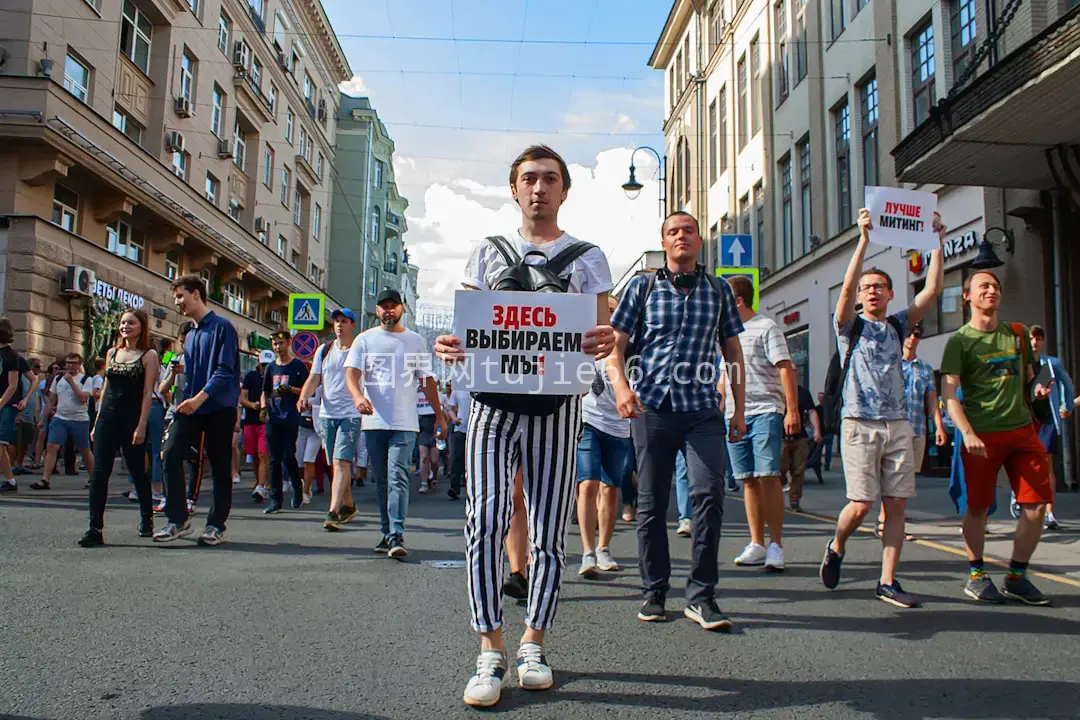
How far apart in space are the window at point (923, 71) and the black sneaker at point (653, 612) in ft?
53.7

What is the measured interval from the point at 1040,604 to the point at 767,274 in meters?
25.9

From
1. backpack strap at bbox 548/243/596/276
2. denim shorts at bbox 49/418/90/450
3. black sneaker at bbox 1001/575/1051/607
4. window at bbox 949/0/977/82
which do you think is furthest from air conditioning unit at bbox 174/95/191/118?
black sneaker at bbox 1001/575/1051/607

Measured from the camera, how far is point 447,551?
269 inches

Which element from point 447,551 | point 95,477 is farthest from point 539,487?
point 95,477

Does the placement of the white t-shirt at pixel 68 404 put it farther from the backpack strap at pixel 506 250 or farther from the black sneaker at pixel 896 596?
the black sneaker at pixel 896 596

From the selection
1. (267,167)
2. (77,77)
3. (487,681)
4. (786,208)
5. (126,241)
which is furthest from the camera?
(267,167)

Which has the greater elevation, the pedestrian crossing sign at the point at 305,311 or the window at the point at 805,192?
the window at the point at 805,192

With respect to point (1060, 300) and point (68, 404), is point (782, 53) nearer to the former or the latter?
point (1060, 300)

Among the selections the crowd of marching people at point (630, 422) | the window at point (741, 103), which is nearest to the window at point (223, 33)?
the window at point (741, 103)

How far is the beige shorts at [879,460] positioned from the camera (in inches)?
199

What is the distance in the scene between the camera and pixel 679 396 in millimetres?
4410

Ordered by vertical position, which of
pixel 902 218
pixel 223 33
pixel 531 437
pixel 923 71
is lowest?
pixel 531 437

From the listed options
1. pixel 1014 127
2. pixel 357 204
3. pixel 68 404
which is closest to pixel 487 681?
pixel 68 404

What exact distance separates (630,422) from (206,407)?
3280 millimetres
